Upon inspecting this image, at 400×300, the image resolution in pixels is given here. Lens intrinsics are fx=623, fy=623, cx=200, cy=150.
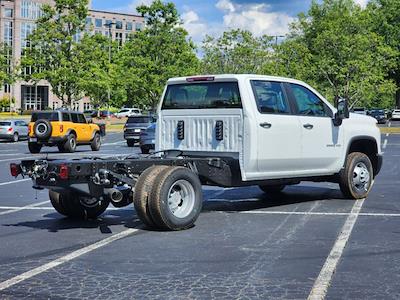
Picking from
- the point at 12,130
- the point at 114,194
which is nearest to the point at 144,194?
the point at 114,194

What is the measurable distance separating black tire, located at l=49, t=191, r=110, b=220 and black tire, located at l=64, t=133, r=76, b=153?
1726 centimetres

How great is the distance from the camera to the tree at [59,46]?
48438mm

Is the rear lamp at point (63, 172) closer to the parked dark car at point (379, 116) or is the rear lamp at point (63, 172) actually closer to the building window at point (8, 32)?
the parked dark car at point (379, 116)

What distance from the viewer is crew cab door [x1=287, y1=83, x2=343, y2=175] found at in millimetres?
9594

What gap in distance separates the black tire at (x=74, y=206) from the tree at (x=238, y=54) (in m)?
43.5

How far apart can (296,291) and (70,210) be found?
454 cm

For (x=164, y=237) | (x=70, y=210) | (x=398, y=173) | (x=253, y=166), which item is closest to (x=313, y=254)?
(x=164, y=237)

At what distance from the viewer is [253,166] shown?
28.9ft

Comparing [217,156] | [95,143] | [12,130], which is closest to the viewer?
[217,156]

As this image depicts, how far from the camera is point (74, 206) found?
28.5 ft

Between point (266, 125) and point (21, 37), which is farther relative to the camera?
point (21, 37)

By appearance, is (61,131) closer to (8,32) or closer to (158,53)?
(158,53)

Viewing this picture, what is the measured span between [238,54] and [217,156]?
43.8m

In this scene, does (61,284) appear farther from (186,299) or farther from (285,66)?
(285,66)
